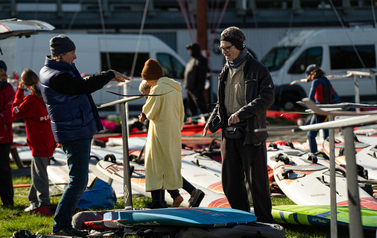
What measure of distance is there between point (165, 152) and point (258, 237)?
1.58 metres

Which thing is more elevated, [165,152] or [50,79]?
[50,79]

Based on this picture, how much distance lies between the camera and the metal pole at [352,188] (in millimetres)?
2352

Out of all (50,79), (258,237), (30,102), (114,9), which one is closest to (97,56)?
(114,9)

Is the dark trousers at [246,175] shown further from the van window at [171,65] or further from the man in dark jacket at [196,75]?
the van window at [171,65]

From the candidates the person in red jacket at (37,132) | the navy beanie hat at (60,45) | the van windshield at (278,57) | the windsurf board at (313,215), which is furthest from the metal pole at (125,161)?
the van windshield at (278,57)

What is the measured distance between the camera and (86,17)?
69.4ft

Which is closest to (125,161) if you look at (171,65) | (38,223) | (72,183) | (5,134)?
(72,183)

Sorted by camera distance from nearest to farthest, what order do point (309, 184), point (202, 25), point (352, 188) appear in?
point (352, 188), point (309, 184), point (202, 25)

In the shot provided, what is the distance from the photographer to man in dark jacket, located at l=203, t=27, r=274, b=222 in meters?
3.97

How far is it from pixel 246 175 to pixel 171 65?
1168cm

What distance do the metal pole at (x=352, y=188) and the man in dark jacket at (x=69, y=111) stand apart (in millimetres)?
2073

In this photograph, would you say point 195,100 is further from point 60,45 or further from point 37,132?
point 60,45

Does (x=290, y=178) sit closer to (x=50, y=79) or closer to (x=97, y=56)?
(x=50, y=79)

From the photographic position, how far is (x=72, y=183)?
4.04 meters
